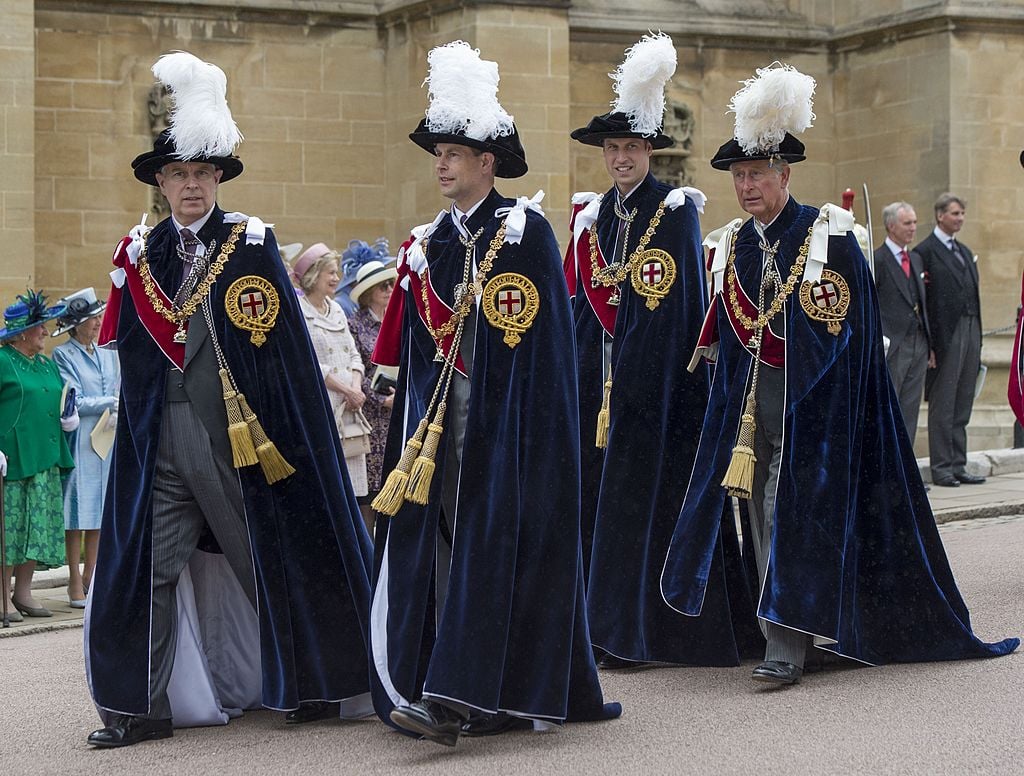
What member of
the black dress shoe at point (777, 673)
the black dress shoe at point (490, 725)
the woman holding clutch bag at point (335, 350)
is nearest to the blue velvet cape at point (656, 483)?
the black dress shoe at point (777, 673)

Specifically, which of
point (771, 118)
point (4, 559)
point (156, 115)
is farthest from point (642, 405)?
point (156, 115)

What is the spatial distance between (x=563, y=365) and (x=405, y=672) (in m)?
1.11

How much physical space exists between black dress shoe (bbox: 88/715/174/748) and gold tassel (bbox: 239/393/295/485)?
0.90 m

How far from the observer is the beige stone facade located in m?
15.0

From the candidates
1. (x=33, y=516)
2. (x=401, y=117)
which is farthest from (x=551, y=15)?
(x=33, y=516)

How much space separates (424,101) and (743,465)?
29.9 ft

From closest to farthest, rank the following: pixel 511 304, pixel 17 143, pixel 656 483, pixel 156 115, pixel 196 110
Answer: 1. pixel 511 304
2. pixel 196 110
3. pixel 656 483
4. pixel 17 143
5. pixel 156 115

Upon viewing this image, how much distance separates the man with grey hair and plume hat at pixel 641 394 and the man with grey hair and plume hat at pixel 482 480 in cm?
120

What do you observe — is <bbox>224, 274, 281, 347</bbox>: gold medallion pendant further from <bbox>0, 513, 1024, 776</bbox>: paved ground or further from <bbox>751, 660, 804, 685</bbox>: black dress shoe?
<bbox>751, 660, 804, 685</bbox>: black dress shoe

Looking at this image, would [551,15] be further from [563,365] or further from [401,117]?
[563,365]

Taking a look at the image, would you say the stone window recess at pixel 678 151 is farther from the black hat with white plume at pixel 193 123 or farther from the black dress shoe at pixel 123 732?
the black dress shoe at pixel 123 732

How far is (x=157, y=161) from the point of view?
20.6 ft

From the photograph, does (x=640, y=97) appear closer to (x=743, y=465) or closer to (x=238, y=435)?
(x=743, y=465)

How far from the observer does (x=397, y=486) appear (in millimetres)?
5910
